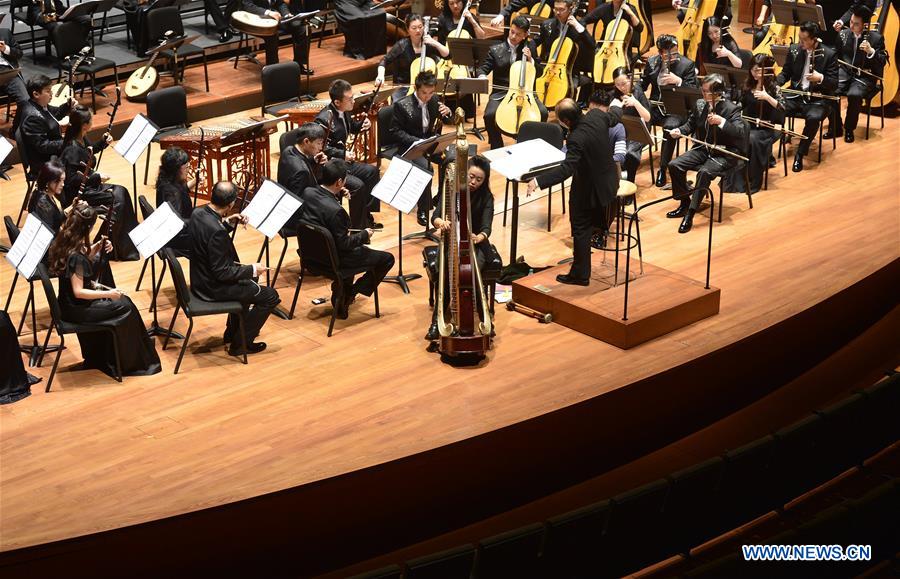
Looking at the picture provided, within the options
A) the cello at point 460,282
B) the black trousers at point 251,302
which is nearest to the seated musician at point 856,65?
the cello at point 460,282

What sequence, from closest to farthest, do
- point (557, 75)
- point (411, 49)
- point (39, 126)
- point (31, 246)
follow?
point (31, 246)
point (39, 126)
point (557, 75)
point (411, 49)

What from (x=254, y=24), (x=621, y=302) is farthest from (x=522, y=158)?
(x=254, y=24)

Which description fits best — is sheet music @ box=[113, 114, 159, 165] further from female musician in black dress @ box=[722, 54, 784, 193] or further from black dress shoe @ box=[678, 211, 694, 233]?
female musician in black dress @ box=[722, 54, 784, 193]

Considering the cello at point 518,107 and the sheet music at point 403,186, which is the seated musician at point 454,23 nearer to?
the cello at point 518,107

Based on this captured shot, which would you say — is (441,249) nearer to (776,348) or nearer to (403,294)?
(403,294)

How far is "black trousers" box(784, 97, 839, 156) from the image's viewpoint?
29.3ft

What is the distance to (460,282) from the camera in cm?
603

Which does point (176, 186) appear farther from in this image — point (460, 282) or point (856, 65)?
point (856, 65)

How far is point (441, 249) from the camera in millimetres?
6211

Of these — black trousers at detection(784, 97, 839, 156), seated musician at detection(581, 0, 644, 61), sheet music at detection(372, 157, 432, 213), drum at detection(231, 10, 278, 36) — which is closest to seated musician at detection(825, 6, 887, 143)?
black trousers at detection(784, 97, 839, 156)

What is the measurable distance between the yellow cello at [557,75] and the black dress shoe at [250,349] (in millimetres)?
3695

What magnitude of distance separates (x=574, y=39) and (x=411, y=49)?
1272 mm

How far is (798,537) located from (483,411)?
1.58 m

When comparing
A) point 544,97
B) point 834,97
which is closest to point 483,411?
point 544,97
